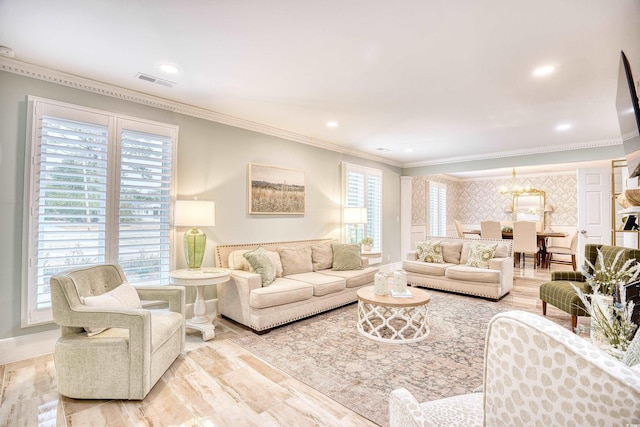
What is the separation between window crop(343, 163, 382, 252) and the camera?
5797mm

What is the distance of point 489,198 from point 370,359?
8351 mm

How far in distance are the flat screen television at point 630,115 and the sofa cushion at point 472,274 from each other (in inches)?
105

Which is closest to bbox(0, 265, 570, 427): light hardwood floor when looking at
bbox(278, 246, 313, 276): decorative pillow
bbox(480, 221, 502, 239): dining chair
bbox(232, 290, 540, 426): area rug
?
bbox(232, 290, 540, 426): area rug

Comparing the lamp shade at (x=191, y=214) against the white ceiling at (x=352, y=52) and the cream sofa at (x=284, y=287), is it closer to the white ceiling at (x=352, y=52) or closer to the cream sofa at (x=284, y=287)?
the cream sofa at (x=284, y=287)

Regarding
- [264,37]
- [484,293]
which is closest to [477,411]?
[264,37]

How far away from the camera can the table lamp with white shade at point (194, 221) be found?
3258 mm

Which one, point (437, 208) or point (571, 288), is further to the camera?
point (437, 208)

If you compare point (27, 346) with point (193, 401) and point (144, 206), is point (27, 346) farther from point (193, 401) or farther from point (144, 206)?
point (193, 401)

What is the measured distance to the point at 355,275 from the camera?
4238 millimetres

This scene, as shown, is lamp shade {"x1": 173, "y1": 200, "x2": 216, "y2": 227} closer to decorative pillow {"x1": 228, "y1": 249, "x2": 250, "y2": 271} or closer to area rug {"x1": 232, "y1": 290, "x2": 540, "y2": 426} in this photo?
decorative pillow {"x1": 228, "y1": 249, "x2": 250, "y2": 271}

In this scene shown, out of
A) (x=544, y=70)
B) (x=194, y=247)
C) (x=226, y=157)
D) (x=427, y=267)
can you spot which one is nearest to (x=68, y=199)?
(x=194, y=247)

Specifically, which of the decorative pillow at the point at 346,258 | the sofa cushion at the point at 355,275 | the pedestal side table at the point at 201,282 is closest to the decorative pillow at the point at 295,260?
the sofa cushion at the point at 355,275

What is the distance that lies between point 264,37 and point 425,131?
3107 mm

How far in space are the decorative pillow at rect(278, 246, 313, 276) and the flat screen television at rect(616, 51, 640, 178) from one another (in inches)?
134
